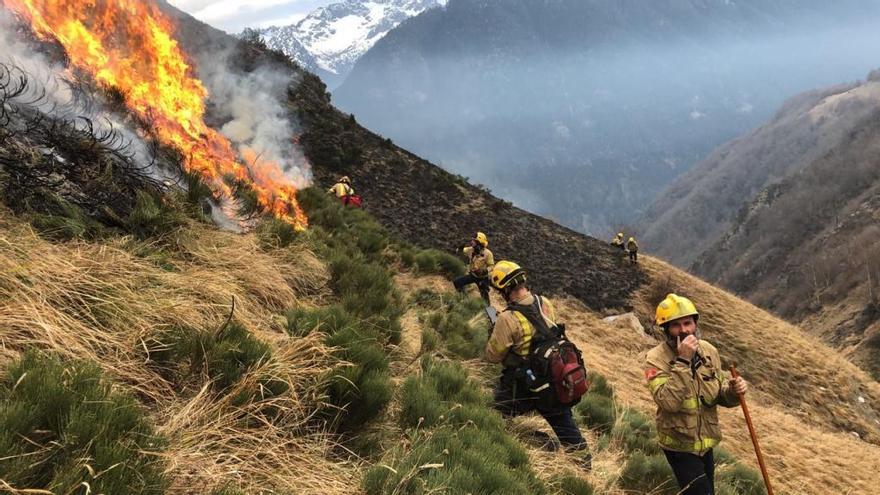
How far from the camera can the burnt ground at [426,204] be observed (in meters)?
19.2

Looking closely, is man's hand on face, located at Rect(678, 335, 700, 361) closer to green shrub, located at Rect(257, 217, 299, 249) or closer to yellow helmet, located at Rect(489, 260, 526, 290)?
yellow helmet, located at Rect(489, 260, 526, 290)

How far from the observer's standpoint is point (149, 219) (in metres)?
5.27

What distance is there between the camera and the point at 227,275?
5.13 m

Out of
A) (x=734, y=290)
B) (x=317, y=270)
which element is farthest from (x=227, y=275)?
(x=734, y=290)

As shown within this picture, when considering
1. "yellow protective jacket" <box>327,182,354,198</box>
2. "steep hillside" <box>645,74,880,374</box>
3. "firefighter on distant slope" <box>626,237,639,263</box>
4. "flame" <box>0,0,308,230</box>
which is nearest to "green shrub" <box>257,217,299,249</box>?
"flame" <box>0,0,308,230</box>

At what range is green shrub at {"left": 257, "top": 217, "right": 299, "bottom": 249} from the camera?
6.84m

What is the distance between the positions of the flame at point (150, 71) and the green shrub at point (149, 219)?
189 centimetres

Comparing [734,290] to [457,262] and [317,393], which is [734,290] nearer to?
[457,262]

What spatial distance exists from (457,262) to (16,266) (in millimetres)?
11872

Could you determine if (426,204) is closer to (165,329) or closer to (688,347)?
(688,347)

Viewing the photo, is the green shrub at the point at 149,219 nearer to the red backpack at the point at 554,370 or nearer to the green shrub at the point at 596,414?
the red backpack at the point at 554,370

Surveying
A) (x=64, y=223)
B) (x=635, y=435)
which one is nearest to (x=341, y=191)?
(x=64, y=223)

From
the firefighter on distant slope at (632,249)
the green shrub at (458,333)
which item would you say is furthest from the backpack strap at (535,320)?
the firefighter on distant slope at (632,249)

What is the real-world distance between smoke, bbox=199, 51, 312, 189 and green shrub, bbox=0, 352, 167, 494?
1028 centimetres
